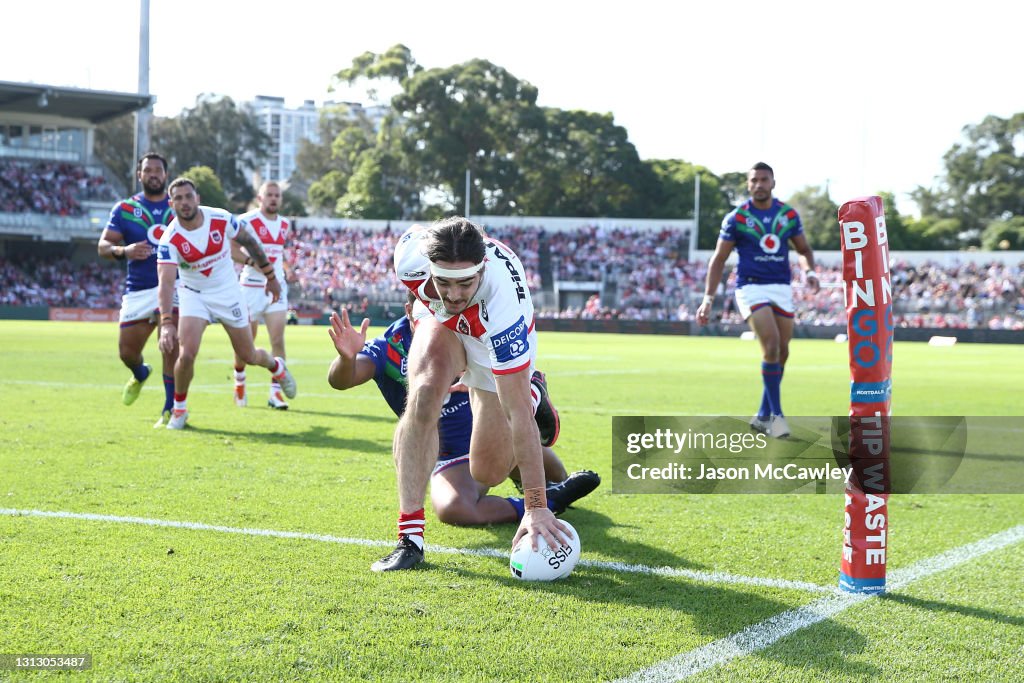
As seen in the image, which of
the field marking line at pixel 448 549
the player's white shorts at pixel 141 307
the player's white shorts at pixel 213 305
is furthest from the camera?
the player's white shorts at pixel 141 307

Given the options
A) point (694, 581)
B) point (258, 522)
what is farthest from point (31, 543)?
point (694, 581)

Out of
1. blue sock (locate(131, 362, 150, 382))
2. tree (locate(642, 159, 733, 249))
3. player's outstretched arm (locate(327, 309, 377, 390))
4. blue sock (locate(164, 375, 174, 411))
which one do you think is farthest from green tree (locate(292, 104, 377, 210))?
player's outstretched arm (locate(327, 309, 377, 390))

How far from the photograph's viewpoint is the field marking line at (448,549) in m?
4.37

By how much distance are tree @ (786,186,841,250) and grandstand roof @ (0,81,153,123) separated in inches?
1774

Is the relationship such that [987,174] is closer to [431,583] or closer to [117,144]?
[117,144]

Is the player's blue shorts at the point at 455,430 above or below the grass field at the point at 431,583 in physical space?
above

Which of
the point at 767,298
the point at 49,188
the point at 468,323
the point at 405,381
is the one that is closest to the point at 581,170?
the point at 49,188

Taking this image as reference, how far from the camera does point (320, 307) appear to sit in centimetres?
5038

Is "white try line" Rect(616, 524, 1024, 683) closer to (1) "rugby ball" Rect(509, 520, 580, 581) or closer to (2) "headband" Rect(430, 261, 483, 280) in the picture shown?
(1) "rugby ball" Rect(509, 520, 580, 581)

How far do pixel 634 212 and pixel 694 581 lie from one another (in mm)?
78844

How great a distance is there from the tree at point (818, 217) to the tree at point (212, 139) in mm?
49704

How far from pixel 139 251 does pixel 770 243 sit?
5.84 m

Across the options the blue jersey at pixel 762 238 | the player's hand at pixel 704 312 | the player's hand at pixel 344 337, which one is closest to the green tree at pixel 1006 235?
the blue jersey at pixel 762 238

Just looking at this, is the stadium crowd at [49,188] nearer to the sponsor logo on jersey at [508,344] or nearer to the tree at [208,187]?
the tree at [208,187]
